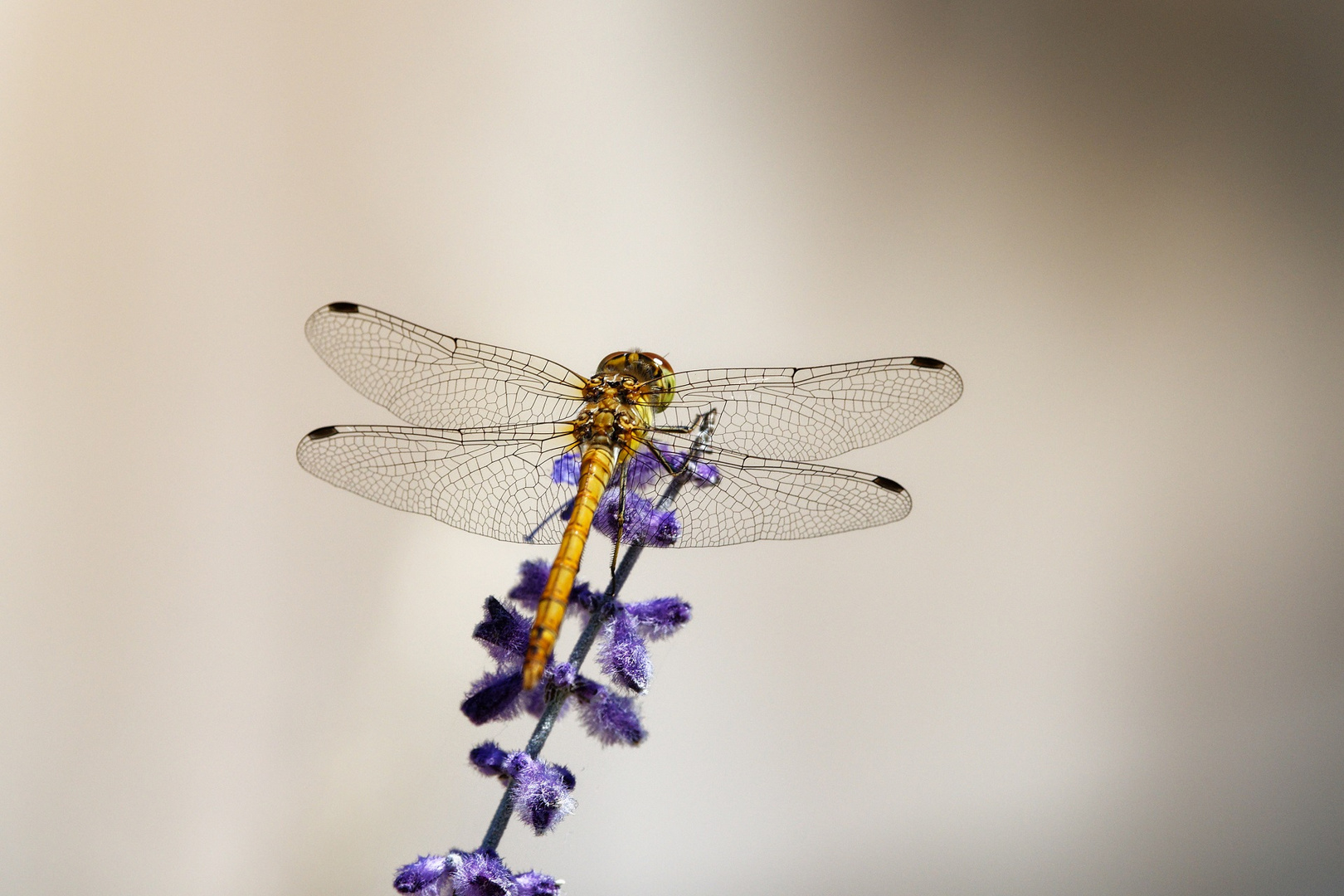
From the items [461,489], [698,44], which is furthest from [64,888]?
[698,44]

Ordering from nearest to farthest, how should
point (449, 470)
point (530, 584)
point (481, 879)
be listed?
point (481, 879) < point (530, 584) < point (449, 470)

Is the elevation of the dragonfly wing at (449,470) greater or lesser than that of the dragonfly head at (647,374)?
lesser

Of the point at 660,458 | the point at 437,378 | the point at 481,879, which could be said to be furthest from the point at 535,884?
the point at 437,378

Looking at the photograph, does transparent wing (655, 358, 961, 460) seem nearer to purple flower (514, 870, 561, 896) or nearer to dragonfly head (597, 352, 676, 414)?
dragonfly head (597, 352, 676, 414)

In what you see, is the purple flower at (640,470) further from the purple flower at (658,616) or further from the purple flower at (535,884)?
the purple flower at (535,884)

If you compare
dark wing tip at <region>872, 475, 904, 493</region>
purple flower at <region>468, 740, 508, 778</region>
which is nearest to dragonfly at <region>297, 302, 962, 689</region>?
dark wing tip at <region>872, 475, 904, 493</region>

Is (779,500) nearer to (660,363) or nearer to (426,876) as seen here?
(660,363)

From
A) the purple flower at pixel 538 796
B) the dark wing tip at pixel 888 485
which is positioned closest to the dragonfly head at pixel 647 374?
the dark wing tip at pixel 888 485

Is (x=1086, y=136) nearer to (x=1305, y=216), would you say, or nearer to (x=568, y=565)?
(x=1305, y=216)
